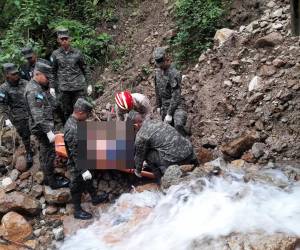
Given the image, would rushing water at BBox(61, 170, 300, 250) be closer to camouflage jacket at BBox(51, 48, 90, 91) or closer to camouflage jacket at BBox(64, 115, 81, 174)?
camouflage jacket at BBox(64, 115, 81, 174)

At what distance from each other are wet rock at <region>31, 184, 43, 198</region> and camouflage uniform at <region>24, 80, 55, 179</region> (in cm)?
42

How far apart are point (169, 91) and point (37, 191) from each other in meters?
2.68

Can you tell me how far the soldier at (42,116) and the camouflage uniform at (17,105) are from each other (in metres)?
0.88

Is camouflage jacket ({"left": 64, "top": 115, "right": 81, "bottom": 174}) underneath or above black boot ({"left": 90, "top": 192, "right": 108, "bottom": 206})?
above

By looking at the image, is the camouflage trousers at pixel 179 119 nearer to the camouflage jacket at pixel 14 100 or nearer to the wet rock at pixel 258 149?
the wet rock at pixel 258 149

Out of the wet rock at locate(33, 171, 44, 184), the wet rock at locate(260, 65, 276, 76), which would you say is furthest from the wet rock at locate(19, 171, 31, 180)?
the wet rock at locate(260, 65, 276, 76)

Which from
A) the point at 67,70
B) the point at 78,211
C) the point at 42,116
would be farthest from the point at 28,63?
the point at 78,211

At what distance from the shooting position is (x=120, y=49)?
11.3 m

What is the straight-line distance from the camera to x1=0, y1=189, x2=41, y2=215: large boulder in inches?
259

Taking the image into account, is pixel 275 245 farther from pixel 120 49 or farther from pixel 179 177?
pixel 120 49

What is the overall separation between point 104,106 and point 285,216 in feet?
16.9

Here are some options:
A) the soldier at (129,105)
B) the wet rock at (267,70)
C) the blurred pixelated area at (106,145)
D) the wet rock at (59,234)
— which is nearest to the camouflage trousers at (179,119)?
the soldier at (129,105)

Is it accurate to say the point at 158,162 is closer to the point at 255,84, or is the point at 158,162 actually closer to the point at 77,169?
the point at 77,169

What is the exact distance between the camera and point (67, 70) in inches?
307
